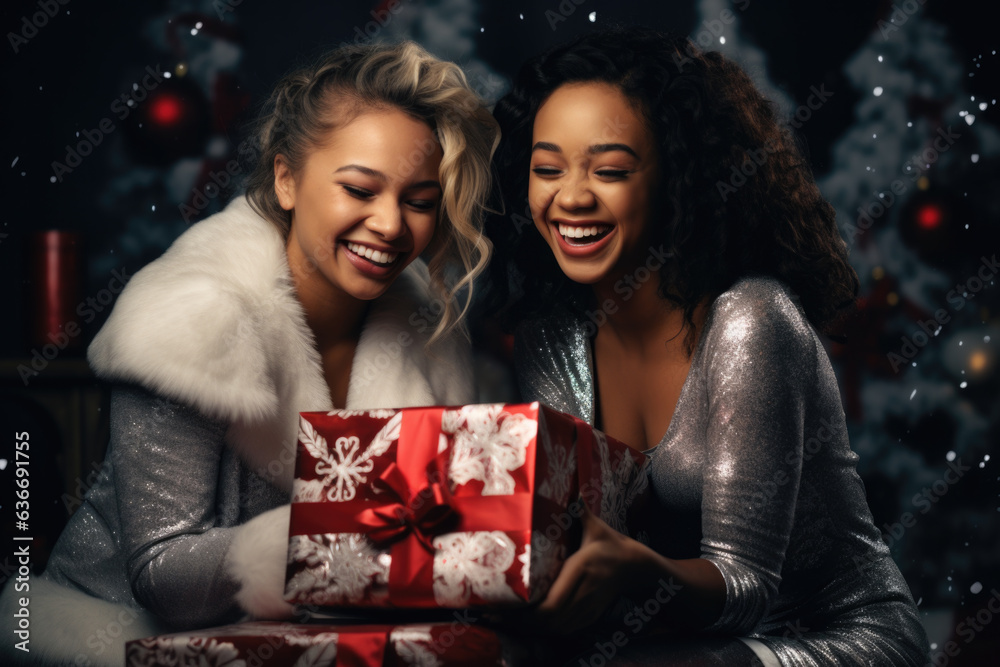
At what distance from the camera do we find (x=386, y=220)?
1591 mm

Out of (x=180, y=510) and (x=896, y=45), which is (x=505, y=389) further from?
(x=896, y=45)

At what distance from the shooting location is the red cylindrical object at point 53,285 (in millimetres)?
2203

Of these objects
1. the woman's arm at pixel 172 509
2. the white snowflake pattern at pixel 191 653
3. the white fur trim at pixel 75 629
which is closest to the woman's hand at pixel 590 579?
the white snowflake pattern at pixel 191 653

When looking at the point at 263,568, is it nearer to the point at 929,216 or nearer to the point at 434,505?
the point at 434,505

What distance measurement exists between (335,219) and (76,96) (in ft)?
3.80

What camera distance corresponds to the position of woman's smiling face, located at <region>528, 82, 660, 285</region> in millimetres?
1630

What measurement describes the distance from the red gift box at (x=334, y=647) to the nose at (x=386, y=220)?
68 centimetres

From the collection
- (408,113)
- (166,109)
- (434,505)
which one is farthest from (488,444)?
(166,109)

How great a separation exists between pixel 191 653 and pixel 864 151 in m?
2.13

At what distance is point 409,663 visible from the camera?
113 centimetres

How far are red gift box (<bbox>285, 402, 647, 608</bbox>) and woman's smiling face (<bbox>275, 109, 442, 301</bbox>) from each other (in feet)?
1.40

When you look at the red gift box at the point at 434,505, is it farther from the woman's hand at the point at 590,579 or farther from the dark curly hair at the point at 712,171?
the dark curly hair at the point at 712,171

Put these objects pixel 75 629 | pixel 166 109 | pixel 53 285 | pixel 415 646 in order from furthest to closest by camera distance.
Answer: pixel 166 109 → pixel 53 285 → pixel 75 629 → pixel 415 646

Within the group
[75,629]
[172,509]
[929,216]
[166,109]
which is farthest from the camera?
[929,216]
